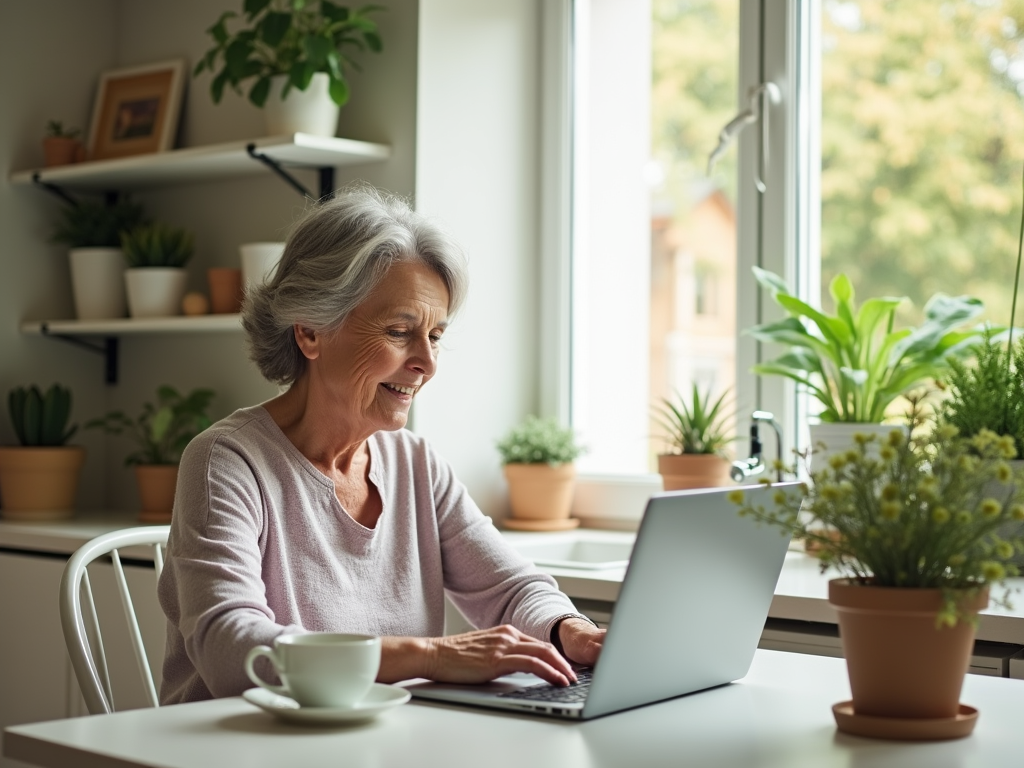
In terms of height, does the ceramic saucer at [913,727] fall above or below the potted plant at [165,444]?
below

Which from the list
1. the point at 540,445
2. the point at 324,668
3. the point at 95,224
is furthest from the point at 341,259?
the point at 95,224

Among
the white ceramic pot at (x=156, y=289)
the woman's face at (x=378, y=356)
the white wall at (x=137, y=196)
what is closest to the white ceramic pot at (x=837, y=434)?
the woman's face at (x=378, y=356)

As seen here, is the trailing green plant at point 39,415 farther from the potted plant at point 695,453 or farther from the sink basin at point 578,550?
the potted plant at point 695,453

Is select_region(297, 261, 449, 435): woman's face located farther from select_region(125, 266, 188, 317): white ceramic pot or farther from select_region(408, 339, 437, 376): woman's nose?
select_region(125, 266, 188, 317): white ceramic pot

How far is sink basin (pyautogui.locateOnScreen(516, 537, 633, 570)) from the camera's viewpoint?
274cm

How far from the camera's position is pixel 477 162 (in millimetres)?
2971

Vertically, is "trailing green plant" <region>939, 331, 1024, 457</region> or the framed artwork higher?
the framed artwork

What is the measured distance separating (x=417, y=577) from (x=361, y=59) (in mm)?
1506

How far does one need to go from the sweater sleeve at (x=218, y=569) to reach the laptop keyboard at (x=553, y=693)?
0.92ft

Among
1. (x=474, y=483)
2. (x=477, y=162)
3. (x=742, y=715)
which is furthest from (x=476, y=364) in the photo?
(x=742, y=715)

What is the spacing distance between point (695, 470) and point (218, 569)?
1.39 meters

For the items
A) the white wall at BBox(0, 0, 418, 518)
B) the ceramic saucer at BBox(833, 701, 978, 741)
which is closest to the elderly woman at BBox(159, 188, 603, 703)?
the ceramic saucer at BBox(833, 701, 978, 741)

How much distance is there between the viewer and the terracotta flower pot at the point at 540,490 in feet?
9.59

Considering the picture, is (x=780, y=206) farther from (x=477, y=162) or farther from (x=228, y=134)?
(x=228, y=134)
